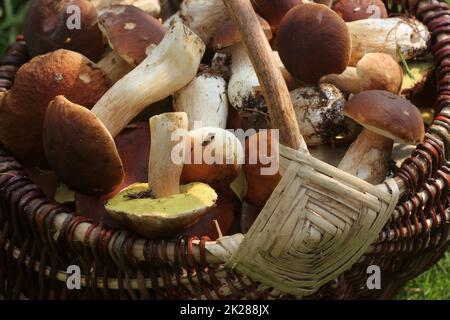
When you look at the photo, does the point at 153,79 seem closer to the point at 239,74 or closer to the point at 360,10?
the point at 239,74

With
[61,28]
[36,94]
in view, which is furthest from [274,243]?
[61,28]

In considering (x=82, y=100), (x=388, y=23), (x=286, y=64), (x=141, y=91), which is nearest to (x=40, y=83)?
(x=82, y=100)

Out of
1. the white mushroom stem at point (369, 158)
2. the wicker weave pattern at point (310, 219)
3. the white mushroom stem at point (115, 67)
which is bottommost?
the white mushroom stem at point (369, 158)

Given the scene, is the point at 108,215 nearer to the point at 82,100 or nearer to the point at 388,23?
the point at 82,100

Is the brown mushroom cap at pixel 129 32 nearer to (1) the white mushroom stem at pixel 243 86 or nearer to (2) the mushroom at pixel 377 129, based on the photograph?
(1) the white mushroom stem at pixel 243 86

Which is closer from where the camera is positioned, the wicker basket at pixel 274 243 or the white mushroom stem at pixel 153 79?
the wicker basket at pixel 274 243

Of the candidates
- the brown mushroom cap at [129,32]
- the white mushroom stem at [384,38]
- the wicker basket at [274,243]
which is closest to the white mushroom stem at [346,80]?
the white mushroom stem at [384,38]
